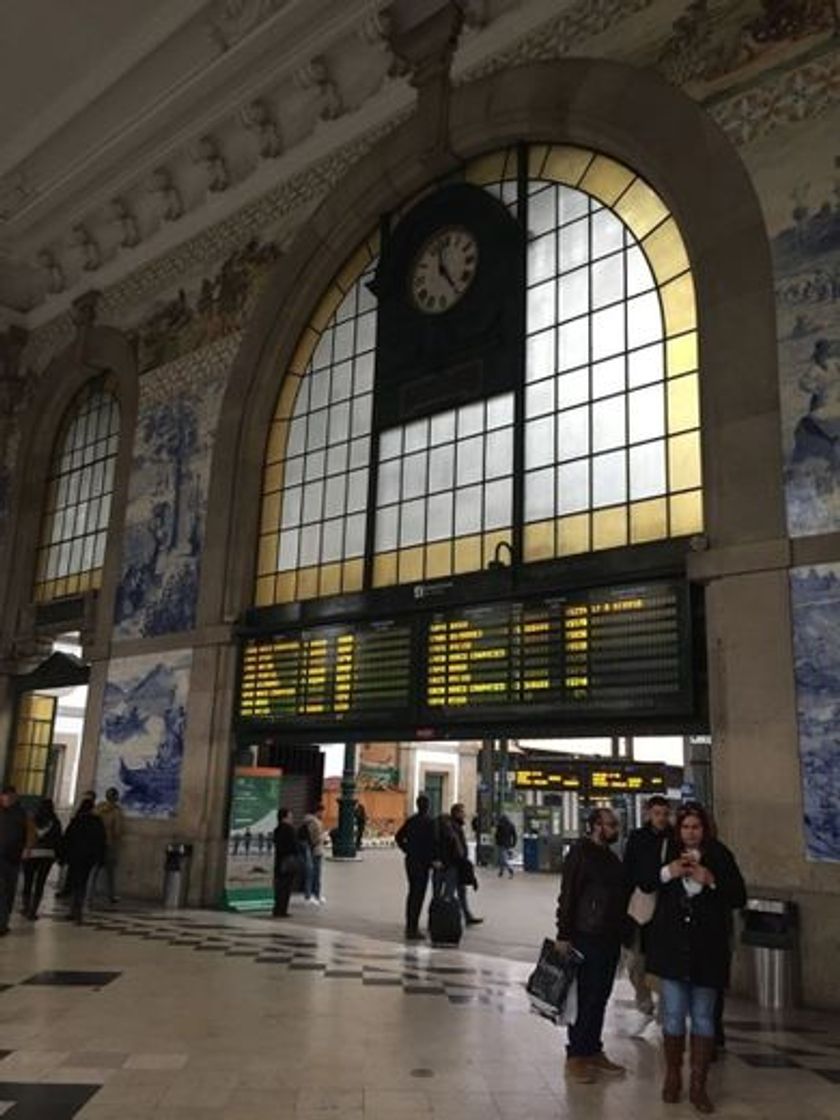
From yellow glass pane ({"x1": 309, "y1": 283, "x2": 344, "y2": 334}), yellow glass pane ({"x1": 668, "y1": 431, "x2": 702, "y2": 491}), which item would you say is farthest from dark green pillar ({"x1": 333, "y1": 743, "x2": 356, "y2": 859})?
yellow glass pane ({"x1": 668, "y1": 431, "x2": 702, "y2": 491})

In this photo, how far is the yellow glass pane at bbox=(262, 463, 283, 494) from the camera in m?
13.7

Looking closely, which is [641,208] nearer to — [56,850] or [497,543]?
[497,543]

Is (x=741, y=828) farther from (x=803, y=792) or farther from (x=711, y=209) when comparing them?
(x=711, y=209)

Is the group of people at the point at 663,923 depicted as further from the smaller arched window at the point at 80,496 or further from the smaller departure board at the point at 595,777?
the smaller departure board at the point at 595,777

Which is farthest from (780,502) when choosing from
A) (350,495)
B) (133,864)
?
(133,864)

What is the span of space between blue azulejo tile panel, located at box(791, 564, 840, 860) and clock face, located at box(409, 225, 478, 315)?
5938mm

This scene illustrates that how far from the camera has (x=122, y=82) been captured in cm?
1554

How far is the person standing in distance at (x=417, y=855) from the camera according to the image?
10.5 metres

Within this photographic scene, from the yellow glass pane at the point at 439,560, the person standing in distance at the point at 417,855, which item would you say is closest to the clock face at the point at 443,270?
the yellow glass pane at the point at 439,560

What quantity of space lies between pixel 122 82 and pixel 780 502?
1286cm

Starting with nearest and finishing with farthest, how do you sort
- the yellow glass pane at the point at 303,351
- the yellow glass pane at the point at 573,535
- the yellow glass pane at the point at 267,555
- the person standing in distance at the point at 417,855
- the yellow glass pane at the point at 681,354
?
the yellow glass pane at the point at 681,354 → the yellow glass pane at the point at 573,535 → the person standing in distance at the point at 417,855 → the yellow glass pane at the point at 267,555 → the yellow glass pane at the point at 303,351

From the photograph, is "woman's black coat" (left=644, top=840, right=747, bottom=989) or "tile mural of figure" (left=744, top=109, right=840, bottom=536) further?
"tile mural of figure" (left=744, top=109, right=840, bottom=536)

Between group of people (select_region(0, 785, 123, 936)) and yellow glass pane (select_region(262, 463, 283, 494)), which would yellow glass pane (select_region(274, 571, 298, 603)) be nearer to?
yellow glass pane (select_region(262, 463, 283, 494))

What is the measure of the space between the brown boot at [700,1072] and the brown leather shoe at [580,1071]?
59 cm
